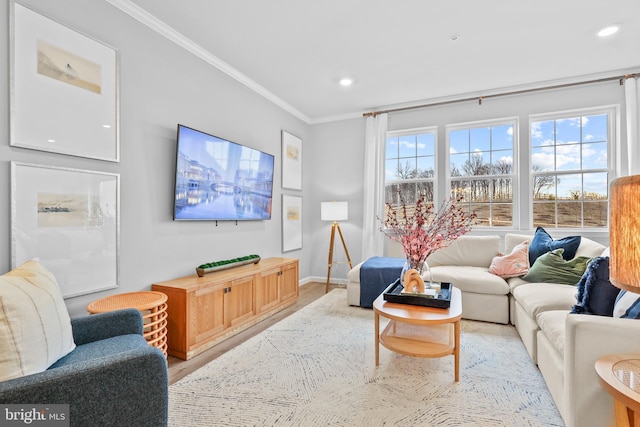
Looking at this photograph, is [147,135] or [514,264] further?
[514,264]

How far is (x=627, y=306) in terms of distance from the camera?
1509 millimetres

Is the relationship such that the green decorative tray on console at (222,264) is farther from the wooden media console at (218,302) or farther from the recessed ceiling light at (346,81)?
the recessed ceiling light at (346,81)

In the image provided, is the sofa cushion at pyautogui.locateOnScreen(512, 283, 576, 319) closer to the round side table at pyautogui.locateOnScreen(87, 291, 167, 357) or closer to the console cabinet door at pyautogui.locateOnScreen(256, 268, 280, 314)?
the console cabinet door at pyautogui.locateOnScreen(256, 268, 280, 314)

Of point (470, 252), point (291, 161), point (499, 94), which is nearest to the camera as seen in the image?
point (470, 252)

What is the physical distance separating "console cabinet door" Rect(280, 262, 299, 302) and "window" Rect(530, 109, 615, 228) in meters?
3.19

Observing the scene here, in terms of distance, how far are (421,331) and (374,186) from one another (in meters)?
2.59

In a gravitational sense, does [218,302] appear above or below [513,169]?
below

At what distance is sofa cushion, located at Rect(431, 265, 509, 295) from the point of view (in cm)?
308

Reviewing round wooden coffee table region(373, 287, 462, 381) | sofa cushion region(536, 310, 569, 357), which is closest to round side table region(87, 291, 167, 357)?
round wooden coffee table region(373, 287, 462, 381)

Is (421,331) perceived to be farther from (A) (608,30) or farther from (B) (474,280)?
(A) (608,30)

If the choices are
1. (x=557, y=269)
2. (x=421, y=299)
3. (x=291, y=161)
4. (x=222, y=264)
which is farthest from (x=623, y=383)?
(x=291, y=161)

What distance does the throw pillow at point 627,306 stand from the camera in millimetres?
1446

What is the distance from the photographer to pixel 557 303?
86.0 inches

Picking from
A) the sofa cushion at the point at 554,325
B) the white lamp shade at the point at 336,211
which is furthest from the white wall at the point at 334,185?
the sofa cushion at the point at 554,325
